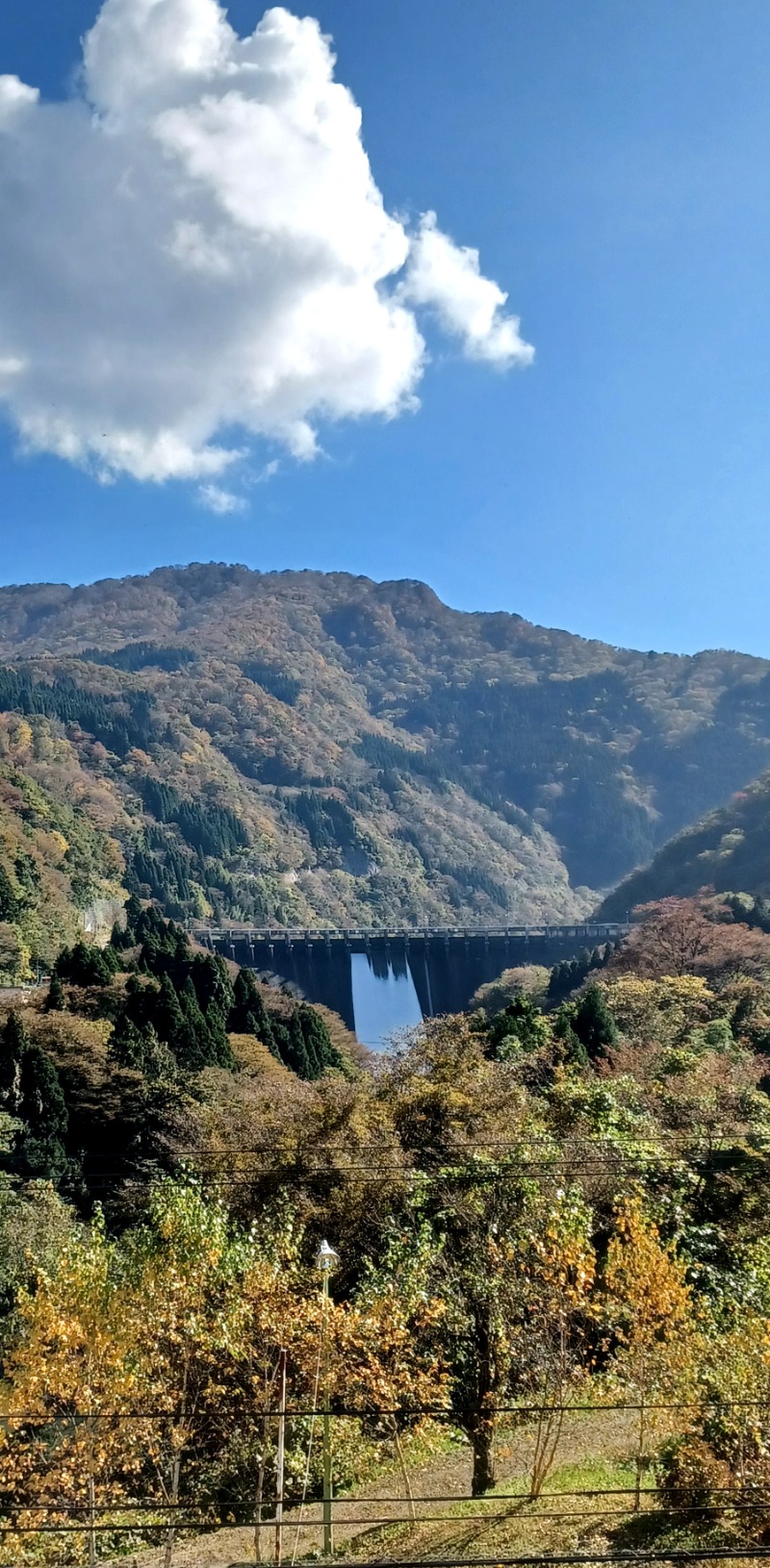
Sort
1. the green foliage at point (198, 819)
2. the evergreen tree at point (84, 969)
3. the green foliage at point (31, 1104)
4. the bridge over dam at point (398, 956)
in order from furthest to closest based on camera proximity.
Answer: the green foliage at point (198, 819) → the bridge over dam at point (398, 956) → the evergreen tree at point (84, 969) → the green foliage at point (31, 1104)

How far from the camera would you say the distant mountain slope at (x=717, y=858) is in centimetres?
7925

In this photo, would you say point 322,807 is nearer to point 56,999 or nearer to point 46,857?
point 46,857

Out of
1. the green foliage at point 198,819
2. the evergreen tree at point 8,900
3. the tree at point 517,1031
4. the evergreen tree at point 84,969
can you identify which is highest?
the green foliage at point 198,819

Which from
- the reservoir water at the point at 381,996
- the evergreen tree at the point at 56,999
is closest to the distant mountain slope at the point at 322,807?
the reservoir water at the point at 381,996

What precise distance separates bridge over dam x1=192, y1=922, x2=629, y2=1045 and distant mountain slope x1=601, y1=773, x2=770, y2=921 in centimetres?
549

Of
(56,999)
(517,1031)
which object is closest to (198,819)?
(56,999)

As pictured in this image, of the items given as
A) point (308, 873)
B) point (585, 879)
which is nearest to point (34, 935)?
point (308, 873)

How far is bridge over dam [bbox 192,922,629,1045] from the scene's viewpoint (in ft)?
278

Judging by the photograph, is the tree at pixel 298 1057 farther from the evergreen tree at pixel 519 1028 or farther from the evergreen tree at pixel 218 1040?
the evergreen tree at pixel 519 1028

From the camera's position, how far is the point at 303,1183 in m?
19.0

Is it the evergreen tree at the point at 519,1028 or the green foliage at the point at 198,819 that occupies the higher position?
the green foliage at the point at 198,819

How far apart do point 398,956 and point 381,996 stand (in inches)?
219

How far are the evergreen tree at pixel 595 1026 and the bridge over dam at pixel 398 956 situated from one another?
46.5 m

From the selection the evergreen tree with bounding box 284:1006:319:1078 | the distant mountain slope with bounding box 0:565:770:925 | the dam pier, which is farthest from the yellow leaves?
the distant mountain slope with bounding box 0:565:770:925
